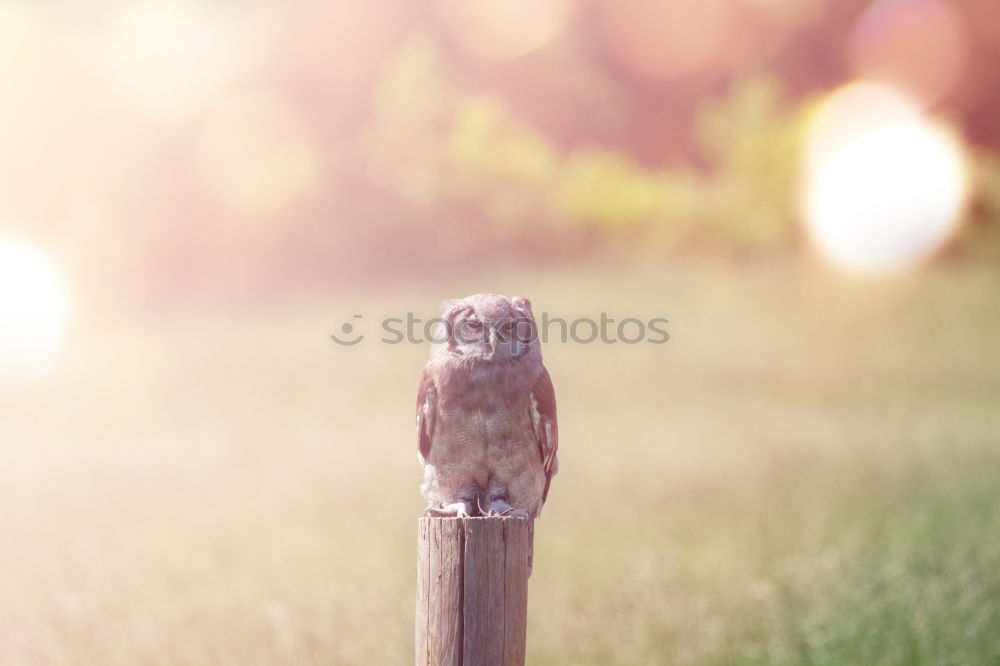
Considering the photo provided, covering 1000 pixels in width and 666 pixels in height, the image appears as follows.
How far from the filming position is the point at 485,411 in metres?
3.87

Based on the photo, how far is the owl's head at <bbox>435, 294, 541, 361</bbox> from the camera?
148 inches

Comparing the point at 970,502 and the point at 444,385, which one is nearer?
the point at 444,385

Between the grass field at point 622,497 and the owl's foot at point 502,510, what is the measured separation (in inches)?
80.7

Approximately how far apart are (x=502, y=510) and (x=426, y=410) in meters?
0.58

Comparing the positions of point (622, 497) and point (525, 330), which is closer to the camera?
point (525, 330)

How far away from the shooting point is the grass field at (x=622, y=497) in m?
5.87

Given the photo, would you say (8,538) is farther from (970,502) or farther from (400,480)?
(970,502)

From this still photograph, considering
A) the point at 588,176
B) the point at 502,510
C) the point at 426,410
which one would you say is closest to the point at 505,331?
the point at 426,410

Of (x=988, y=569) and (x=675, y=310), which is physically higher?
(x=675, y=310)

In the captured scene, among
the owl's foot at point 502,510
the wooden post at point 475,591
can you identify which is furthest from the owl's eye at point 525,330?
the wooden post at point 475,591

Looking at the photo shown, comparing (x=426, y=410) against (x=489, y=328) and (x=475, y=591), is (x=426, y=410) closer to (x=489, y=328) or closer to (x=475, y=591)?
(x=489, y=328)

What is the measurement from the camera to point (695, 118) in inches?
520

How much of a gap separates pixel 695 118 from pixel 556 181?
2.46 metres

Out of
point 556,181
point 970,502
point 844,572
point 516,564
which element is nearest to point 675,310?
point 556,181
